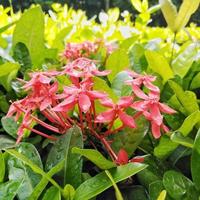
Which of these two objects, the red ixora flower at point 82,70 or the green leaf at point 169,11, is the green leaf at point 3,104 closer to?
the red ixora flower at point 82,70

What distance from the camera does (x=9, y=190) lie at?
0.81 meters

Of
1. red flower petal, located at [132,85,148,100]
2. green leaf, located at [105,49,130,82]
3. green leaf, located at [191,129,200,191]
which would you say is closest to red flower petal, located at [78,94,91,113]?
red flower petal, located at [132,85,148,100]

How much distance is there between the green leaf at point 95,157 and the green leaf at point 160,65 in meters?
0.43

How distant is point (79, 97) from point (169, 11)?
0.53m

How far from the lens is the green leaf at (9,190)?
0.80m

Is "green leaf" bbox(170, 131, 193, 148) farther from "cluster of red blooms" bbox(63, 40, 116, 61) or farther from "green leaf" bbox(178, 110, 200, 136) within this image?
"cluster of red blooms" bbox(63, 40, 116, 61)

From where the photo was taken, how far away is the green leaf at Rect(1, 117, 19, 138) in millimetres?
1101

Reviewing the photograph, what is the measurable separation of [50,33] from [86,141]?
102 cm

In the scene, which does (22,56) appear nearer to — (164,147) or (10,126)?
(10,126)

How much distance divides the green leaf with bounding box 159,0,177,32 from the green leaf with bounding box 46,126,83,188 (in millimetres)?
516

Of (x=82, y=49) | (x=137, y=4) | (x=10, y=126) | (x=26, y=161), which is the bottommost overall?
(x=137, y=4)

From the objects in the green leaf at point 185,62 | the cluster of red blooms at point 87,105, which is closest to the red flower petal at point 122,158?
the cluster of red blooms at point 87,105

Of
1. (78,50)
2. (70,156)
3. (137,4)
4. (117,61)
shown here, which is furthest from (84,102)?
(137,4)

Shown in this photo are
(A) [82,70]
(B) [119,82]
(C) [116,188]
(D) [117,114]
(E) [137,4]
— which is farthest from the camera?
(E) [137,4]
